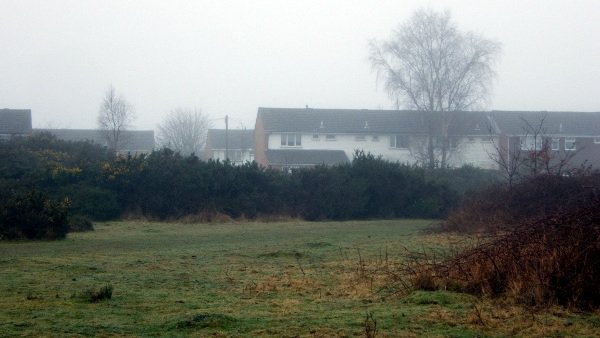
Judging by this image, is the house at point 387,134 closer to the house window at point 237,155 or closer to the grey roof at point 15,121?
the house window at point 237,155

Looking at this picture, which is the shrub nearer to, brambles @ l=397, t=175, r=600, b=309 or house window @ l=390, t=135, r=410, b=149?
brambles @ l=397, t=175, r=600, b=309

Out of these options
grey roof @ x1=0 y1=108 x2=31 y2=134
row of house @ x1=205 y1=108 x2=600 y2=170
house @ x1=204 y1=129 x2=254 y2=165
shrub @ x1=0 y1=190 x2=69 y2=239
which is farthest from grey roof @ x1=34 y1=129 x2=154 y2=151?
shrub @ x1=0 y1=190 x2=69 y2=239

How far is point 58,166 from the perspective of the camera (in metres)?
33.5

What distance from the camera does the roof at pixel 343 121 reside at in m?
63.9

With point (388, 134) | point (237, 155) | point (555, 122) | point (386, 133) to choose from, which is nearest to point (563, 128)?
point (555, 122)

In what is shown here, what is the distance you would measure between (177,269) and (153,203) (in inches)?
801

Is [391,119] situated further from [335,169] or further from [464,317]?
[464,317]

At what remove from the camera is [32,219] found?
21.5m

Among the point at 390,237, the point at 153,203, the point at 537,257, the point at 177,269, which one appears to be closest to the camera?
the point at 537,257

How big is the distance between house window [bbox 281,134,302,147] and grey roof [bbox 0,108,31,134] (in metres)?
21.3

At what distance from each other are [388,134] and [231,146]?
2238cm

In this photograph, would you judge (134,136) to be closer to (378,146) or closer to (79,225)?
(378,146)

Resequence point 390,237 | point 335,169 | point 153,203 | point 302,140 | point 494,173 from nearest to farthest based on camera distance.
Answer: point 390,237 < point 153,203 < point 335,169 < point 494,173 < point 302,140

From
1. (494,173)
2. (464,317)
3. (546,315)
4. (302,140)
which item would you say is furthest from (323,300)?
(302,140)
